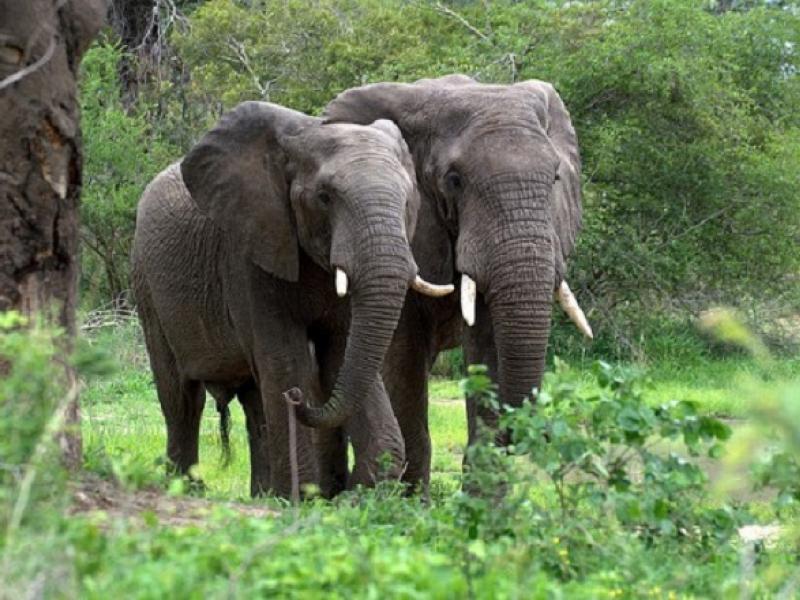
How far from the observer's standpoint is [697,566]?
500 cm

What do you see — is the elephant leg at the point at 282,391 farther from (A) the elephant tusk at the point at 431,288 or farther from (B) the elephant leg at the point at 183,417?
(B) the elephant leg at the point at 183,417

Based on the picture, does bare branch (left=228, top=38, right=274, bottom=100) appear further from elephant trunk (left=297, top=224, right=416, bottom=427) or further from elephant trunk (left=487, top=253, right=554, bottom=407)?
elephant trunk (left=297, top=224, right=416, bottom=427)

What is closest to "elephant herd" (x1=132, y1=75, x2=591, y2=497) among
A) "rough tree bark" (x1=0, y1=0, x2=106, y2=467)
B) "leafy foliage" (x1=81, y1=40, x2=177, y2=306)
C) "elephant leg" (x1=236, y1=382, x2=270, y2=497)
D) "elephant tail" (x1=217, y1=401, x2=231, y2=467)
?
"elephant leg" (x1=236, y1=382, x2=270, y2=497)

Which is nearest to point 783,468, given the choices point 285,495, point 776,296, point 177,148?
point 285,495

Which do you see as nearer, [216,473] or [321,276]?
[321,276]

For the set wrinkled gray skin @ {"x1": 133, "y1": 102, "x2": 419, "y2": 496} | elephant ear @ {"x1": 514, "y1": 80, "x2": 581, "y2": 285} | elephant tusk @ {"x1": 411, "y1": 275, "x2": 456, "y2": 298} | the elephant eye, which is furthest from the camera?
elephant ear @ {"x1": 514, "y1": 80, "x2": 581, "y2": 285}

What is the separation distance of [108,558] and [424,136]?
4931 mm

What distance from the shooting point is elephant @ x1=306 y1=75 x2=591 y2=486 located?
7.77m

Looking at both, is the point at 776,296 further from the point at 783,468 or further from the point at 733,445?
the point at 733,445

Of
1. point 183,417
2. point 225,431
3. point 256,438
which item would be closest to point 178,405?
point 183,417

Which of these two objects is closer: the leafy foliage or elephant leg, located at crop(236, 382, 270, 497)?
elephant leg, located at crop(236, 382, 270, 497)

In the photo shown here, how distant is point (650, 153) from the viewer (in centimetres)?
1662

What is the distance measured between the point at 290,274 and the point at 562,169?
1531 mm

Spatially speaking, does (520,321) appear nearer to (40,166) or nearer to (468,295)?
(468,295)
